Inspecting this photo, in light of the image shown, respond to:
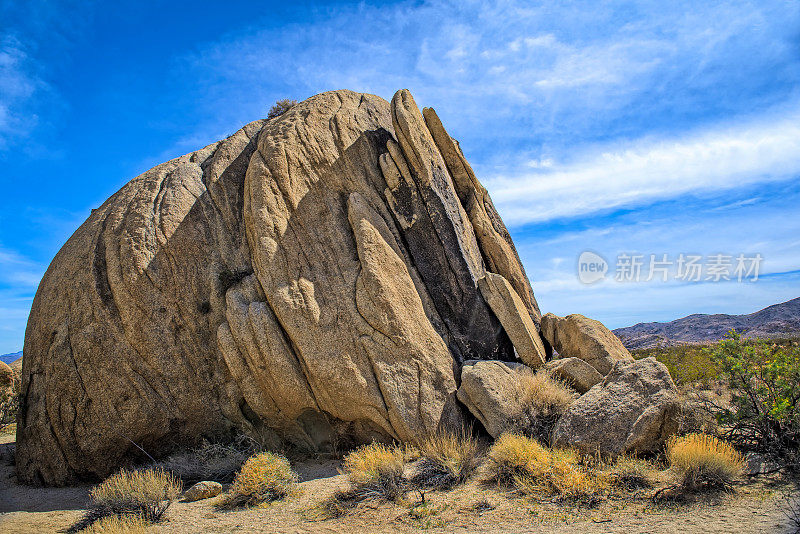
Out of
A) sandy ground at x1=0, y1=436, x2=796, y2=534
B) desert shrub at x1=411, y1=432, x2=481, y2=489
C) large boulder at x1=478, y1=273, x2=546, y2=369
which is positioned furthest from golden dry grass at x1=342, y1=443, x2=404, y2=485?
large boulder at x1=478, y1=273, x2=546, y2=369

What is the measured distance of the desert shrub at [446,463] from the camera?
10023mm

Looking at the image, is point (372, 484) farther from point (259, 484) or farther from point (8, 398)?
point (8, 398)

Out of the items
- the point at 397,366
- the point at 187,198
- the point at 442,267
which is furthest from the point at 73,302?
the point at 442,267

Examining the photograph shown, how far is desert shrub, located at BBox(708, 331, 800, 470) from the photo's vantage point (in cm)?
973

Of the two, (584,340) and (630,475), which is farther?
(584,340)

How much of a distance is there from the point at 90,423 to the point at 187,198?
7.22 meters

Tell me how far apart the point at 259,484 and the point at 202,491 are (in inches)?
63.7

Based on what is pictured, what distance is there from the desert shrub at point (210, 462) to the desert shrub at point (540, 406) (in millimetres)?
7080

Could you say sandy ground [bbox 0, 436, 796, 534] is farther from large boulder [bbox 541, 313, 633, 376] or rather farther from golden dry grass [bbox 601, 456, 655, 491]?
large boulder [bbox 541, 313, 633, 376]

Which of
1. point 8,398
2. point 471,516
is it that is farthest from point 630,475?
point 8,398

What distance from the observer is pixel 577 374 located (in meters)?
13.6

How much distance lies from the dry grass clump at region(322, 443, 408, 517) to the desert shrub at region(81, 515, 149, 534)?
3458 mm

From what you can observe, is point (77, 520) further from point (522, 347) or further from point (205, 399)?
point (522, 347)

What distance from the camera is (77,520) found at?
10.0 metres
